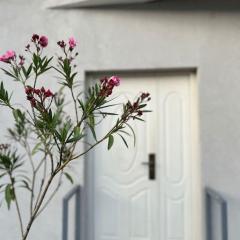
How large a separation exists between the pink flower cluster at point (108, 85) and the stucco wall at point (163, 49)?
1.99 meters

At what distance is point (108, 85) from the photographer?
72.6 inches

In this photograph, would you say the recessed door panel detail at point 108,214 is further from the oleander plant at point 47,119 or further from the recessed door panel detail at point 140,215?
the oleander plant at point 47,119

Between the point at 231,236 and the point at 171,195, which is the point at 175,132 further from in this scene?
the point at 231,236

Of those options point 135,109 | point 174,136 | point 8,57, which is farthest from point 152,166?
point 8,57

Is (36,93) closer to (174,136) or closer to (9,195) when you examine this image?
(9,195)

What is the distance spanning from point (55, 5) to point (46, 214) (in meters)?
2.16

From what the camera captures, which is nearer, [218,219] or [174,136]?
[218,219]

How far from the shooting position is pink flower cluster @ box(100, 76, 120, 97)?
183cm

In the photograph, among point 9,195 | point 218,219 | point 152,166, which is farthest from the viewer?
point 152,166

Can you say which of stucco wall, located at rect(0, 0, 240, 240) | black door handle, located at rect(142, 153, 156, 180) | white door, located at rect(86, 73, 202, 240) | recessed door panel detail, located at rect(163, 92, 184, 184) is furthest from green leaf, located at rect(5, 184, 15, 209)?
recessed door panel detail, located at rect(163, 92, 184, 184)

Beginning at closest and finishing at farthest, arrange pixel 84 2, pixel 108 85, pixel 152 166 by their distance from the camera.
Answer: pixel 108 85 < pixel 84 2 < pixel 152 166

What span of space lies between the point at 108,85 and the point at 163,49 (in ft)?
6.79

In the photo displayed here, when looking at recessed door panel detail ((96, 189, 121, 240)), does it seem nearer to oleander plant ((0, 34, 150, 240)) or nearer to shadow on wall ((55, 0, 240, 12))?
oleander plant ((0, 34, 150, 240))

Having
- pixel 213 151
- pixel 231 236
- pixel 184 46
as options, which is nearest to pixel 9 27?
pixel 184 46
